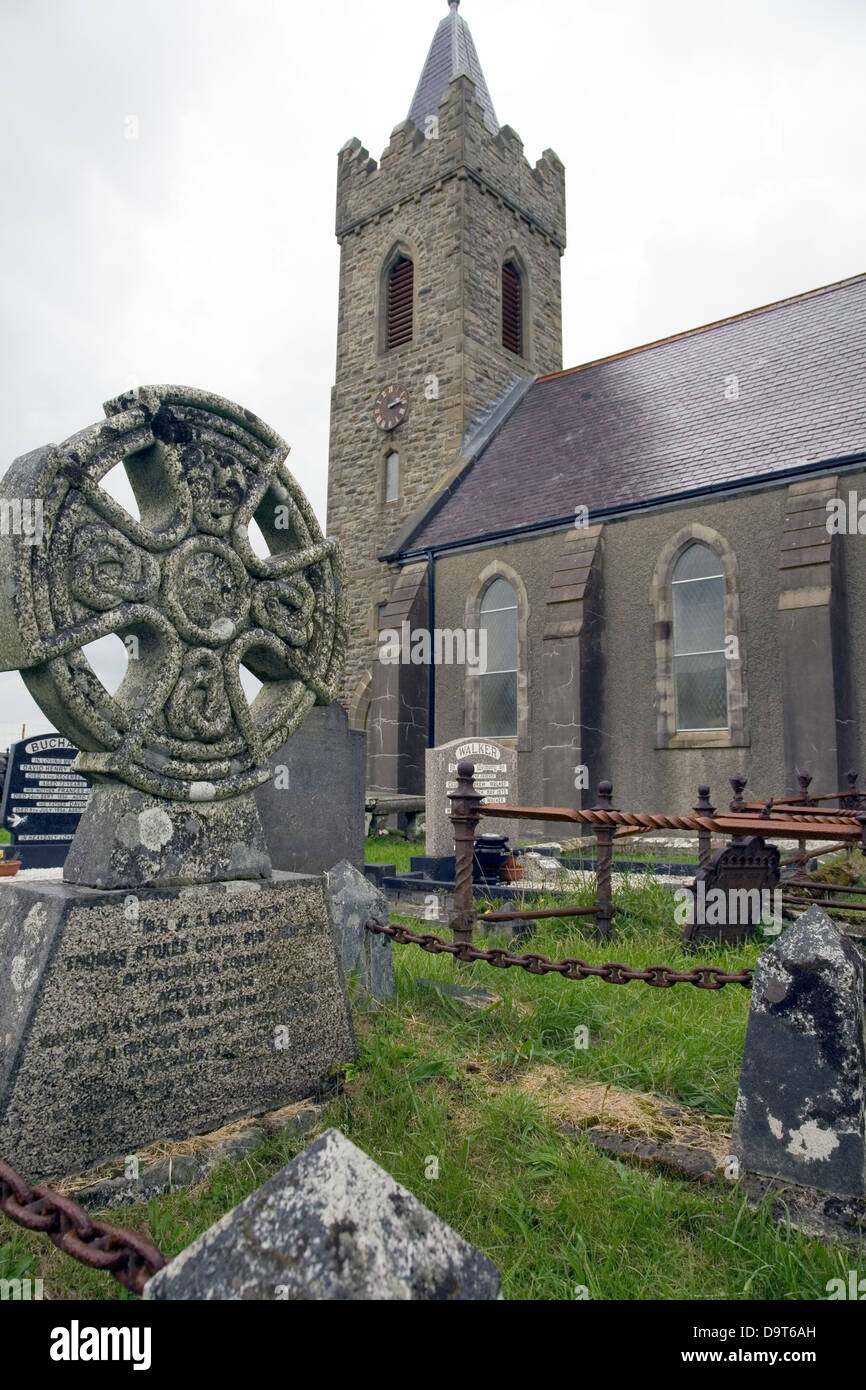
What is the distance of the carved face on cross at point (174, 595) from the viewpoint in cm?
283

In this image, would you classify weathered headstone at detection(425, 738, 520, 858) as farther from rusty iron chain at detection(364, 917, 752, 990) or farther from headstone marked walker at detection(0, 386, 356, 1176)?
headstone marked walker at detection(0, 386, 356, 1176)

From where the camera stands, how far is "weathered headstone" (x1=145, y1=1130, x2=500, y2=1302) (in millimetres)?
1211

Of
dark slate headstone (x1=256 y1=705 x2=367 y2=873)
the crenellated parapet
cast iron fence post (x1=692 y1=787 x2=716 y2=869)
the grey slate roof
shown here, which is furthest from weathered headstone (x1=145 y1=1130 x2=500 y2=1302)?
the crenellated parapet

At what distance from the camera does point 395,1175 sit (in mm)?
2600

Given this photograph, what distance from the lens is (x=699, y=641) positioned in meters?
13.3

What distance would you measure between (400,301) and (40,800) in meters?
16.2

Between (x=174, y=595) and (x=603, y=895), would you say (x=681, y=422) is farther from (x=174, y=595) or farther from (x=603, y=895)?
(x=174, y=595)

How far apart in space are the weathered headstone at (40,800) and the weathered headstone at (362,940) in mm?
5795

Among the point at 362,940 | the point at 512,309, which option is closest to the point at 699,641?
the point at 362,940

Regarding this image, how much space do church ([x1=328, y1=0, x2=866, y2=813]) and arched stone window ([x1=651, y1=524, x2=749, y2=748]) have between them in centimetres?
3

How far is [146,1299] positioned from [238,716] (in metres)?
2.25

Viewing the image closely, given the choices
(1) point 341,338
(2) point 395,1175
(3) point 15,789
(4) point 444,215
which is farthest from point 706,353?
(2) point 395,1175

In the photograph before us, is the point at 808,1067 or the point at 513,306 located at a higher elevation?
the point at 513,306

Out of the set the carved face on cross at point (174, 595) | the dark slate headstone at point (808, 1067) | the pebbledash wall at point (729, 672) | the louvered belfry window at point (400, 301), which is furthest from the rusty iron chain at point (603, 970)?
the louvered belfry window at point (400, 301)
